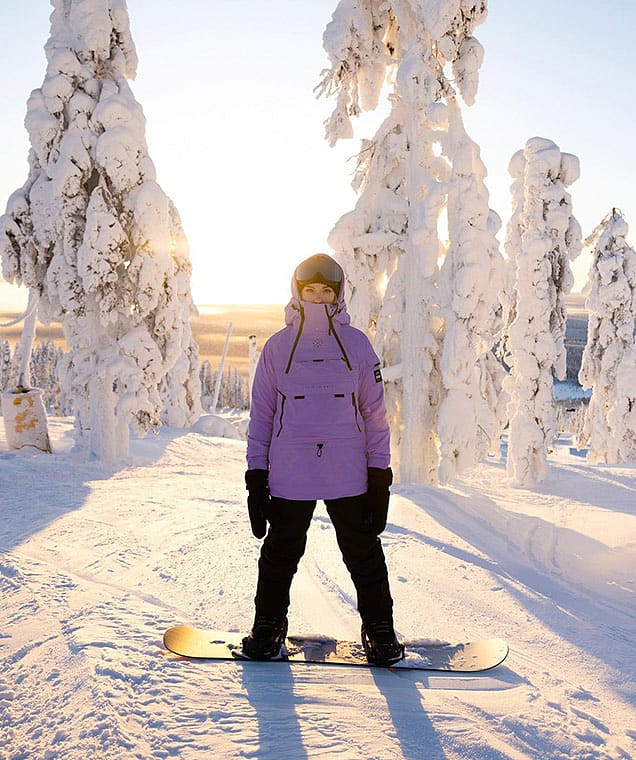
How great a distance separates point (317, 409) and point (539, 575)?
3.66m

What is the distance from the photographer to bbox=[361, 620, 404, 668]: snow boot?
3.12 metres

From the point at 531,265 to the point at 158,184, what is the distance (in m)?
9.54

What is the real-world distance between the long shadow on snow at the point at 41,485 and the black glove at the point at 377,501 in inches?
132

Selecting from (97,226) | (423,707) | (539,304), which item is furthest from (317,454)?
(539,304)

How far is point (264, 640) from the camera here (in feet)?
10.4

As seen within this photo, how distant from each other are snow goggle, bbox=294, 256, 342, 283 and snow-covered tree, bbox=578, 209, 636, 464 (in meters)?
21.5

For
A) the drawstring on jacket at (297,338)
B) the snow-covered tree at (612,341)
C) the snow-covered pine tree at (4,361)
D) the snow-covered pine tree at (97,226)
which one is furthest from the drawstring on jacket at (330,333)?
the snow-covered pine tree at (4,361)

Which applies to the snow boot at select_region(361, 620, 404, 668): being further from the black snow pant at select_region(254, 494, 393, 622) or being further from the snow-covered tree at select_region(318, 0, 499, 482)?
the snow-covered tree at select_region(318, 0, 499, 482)

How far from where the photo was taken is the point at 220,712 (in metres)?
2.49

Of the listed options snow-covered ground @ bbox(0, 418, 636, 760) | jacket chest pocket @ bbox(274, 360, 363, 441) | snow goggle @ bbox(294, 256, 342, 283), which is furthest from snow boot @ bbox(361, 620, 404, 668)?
snow goggle @ bbox(294, 256, 342, 283)

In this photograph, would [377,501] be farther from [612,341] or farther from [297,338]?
[612,341]

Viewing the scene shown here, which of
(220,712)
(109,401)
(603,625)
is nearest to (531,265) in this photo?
(109,401)

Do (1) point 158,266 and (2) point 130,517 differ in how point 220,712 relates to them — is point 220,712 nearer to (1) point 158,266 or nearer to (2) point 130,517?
(2) point 130,517

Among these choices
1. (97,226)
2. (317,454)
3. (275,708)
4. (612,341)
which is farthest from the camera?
(612,341)
